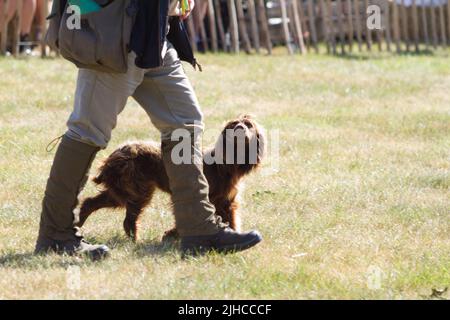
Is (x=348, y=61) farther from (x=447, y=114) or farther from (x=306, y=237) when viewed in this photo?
(x=306, y=237)

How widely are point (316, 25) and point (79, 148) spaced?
11508mm

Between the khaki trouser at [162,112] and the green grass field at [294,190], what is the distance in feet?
0.92

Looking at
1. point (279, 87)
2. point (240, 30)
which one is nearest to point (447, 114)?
point (279, 87)

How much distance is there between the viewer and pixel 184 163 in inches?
207

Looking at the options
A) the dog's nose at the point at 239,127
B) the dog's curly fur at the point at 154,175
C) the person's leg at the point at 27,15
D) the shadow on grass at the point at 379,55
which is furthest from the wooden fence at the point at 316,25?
the dog's nose at the point at 239,127

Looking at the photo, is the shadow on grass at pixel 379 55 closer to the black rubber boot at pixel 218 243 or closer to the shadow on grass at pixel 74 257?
the shadow on grass at pixel 74 257

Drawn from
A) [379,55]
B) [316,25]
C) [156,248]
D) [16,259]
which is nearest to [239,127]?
[156,248]

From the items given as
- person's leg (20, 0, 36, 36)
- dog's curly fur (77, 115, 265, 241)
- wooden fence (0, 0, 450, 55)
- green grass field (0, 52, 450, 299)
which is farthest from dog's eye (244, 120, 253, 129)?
wooden fence (0, 0, 450, 55)

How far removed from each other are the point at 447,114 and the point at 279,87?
2264 mm

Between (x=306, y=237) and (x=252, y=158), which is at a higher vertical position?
(x=252, y=158)

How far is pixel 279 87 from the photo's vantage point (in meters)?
11.9

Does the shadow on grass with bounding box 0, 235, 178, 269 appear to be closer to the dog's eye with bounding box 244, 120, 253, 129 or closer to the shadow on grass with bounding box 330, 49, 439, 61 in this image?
the dog's eye with bounding box 244, 120, 253, 129

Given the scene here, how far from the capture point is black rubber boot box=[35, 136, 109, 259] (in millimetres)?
5188

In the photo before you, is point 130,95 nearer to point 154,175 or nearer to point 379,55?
point 154,175
